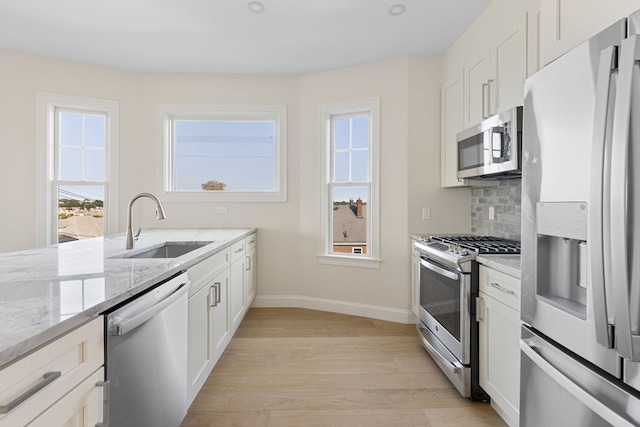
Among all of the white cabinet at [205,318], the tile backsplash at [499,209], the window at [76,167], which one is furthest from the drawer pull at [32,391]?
the window at [76,167]

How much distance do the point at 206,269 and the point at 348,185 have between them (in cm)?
204

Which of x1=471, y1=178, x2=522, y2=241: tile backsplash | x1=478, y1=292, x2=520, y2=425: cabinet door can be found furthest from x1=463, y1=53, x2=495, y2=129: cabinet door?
x1=478, y1=292, x2=520, y2=425: cabinet door

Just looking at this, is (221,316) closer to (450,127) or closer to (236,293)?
(236,293)

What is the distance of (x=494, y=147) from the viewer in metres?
2.11

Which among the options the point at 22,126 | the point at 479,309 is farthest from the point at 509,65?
the point at 22,126

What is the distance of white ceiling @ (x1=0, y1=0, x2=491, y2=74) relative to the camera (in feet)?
8.36

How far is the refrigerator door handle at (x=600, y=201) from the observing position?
0.87 metres

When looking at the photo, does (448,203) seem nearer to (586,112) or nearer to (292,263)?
(292,263)

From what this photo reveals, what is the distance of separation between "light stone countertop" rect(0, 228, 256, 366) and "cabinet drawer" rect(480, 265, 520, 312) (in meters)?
1.61

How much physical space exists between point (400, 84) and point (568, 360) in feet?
9.56

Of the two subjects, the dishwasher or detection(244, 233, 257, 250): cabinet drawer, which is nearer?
the dishwasher

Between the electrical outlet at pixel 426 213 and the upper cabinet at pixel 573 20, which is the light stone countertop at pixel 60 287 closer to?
the upper cabinet at pixel 573 20

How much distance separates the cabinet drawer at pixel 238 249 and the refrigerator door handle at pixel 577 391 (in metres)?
2.13

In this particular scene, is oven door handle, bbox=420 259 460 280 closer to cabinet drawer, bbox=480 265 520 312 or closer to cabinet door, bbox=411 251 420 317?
cabinet drawer, bbox=480 265 520 312
